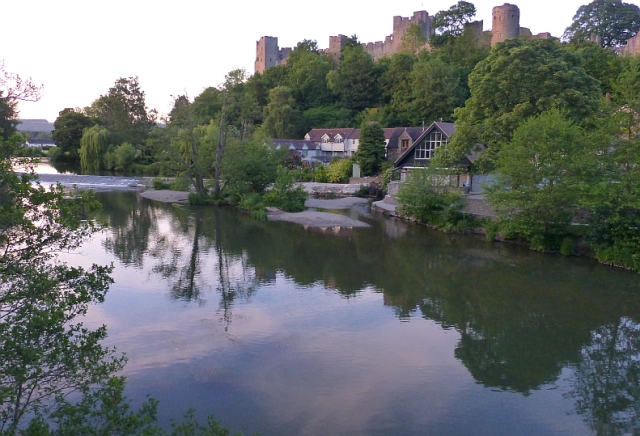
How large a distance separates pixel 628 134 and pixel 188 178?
25.5m

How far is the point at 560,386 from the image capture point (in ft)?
33.8

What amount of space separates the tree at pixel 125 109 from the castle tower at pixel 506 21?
41.4 metres

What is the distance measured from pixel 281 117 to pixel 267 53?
28.1m

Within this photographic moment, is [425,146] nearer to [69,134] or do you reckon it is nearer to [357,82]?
[357,82]

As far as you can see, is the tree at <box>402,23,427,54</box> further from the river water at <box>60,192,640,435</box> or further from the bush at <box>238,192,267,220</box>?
the river water at <box>60,192,640,435</box>

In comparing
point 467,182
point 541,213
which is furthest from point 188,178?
point 541,213

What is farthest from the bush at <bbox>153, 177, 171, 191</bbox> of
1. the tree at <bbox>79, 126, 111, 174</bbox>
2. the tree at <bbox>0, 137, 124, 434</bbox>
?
the tree at <bbox>0, 137, 124, 434</bbox>

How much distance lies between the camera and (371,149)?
44.3m

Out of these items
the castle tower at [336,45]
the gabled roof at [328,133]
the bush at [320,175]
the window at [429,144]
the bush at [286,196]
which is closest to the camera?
the bush at [286,196]

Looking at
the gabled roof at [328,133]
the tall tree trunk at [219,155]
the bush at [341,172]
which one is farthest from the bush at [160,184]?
the gabled roof at [328,133]

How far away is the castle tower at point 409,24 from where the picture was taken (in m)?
74.6

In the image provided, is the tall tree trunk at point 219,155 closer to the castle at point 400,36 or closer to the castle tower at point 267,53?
the castle at point 400,36

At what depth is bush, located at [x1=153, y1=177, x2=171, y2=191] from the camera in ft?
140

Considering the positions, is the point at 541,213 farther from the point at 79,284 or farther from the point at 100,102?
the point at 100,102
